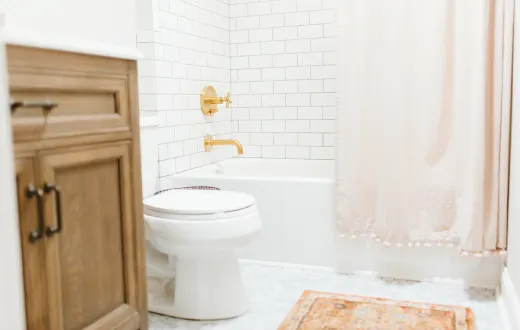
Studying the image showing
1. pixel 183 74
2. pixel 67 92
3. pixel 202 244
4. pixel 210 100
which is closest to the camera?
pixel 67 92

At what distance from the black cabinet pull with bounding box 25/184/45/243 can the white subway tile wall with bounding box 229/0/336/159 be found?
2.19 meters

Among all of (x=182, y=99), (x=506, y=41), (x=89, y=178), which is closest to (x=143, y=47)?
(x=182, y=99)

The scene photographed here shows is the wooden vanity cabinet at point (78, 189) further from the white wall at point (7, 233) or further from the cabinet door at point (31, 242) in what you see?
the white wall at point (7, 233)

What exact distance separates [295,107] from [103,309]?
2040 millimetres

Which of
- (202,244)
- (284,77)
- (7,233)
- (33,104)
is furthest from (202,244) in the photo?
(284,77)

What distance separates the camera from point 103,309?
1.51 metres

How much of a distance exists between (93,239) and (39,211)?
23 cm

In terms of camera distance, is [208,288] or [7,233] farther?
[208,288]

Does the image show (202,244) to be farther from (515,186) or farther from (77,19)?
(515,186)

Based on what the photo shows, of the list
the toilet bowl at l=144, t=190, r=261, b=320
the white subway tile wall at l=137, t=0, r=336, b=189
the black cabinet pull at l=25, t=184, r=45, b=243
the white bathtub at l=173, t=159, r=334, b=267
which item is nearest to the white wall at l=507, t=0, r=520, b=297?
the white bathtub at l=173, t=159, r=334, b=267

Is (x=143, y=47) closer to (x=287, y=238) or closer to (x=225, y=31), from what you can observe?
(x=225, y=31)

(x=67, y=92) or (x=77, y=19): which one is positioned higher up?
(x=77, y=19)

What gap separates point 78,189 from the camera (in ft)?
4.57

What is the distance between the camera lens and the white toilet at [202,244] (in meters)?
1.92
